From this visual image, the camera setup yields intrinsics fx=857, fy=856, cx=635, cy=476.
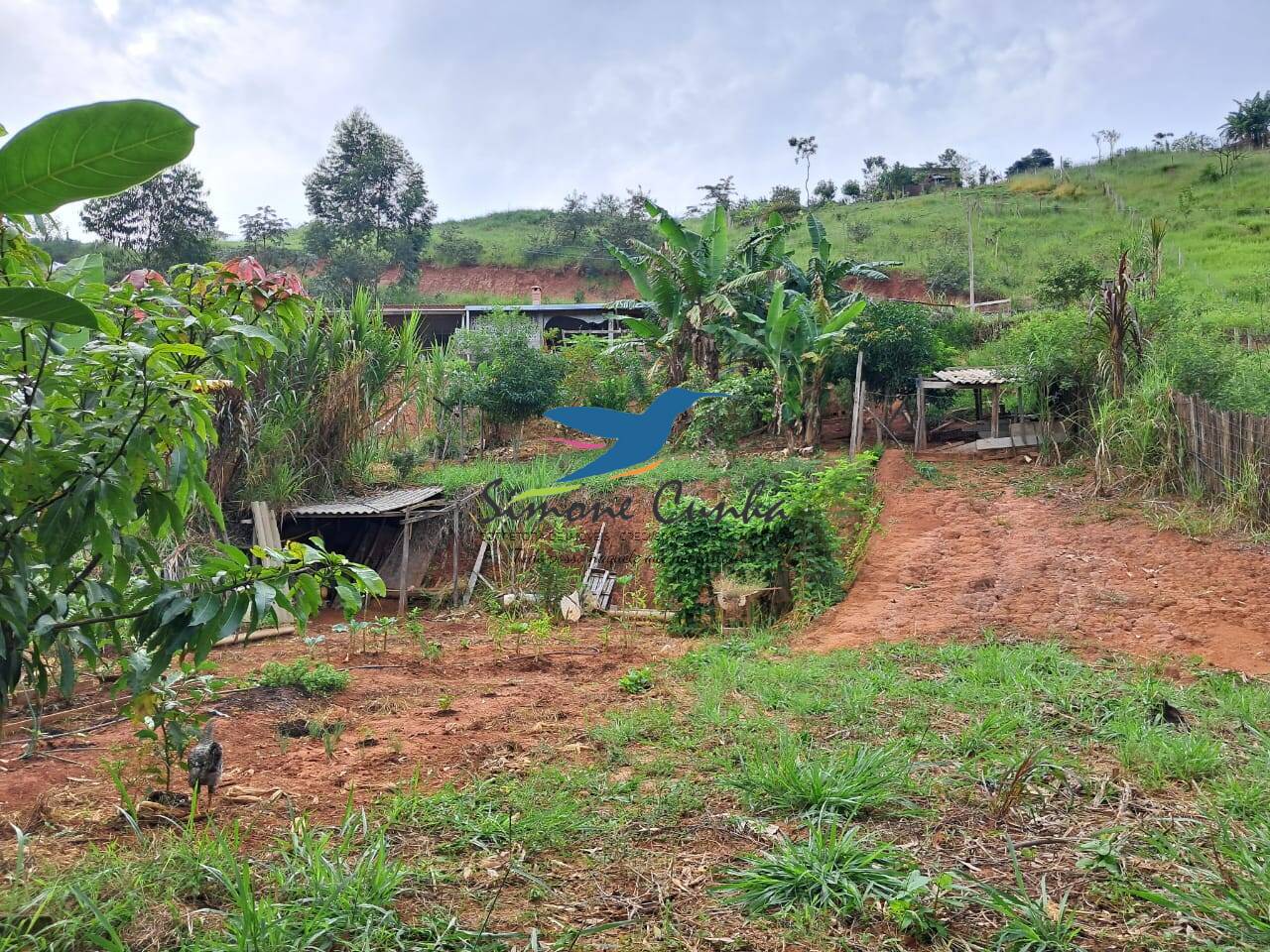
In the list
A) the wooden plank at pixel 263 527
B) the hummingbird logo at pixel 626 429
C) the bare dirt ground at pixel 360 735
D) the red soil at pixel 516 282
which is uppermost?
the red soil at pixel 516 282

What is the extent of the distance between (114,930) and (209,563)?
927 millimetres

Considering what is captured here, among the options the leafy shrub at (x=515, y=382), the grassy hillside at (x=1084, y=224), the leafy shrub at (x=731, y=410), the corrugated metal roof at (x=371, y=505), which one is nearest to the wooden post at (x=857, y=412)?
the leafy shrub at (x=731, y=410)

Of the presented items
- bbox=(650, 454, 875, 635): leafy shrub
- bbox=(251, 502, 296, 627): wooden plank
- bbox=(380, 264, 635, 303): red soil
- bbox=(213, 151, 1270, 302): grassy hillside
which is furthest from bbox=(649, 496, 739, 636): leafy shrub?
bbox=(380, 264, 635, 303): red soil

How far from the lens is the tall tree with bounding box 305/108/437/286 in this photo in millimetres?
27000

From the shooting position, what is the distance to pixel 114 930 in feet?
6.75

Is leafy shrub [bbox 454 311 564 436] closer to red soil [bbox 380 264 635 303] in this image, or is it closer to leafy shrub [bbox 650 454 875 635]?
leafy shrub [bbox 650 454 875 635]

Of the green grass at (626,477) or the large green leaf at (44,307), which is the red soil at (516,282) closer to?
the green grass at (626,477)

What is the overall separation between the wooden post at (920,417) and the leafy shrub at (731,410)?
194cm

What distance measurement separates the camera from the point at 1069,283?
13.7m

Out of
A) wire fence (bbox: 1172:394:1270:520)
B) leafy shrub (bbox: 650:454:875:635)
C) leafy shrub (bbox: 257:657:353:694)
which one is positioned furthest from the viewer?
leafy shrub (bbox: 650:454:875:635)

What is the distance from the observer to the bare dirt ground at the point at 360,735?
10.5ft

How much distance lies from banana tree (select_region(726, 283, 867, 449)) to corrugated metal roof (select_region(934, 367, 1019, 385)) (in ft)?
4.80

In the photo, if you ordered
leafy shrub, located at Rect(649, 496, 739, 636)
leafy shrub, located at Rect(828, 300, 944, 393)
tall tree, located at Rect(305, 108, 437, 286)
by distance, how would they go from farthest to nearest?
tall tree, located at Rect(305, 108, 437, 286) < leafy shrub, located at Rect(828, 300, 944, 393) < leafy shrub, located at Rect(649, 496, 739, 636)

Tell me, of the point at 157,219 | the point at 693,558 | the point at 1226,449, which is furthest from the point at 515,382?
the point at 157,219
